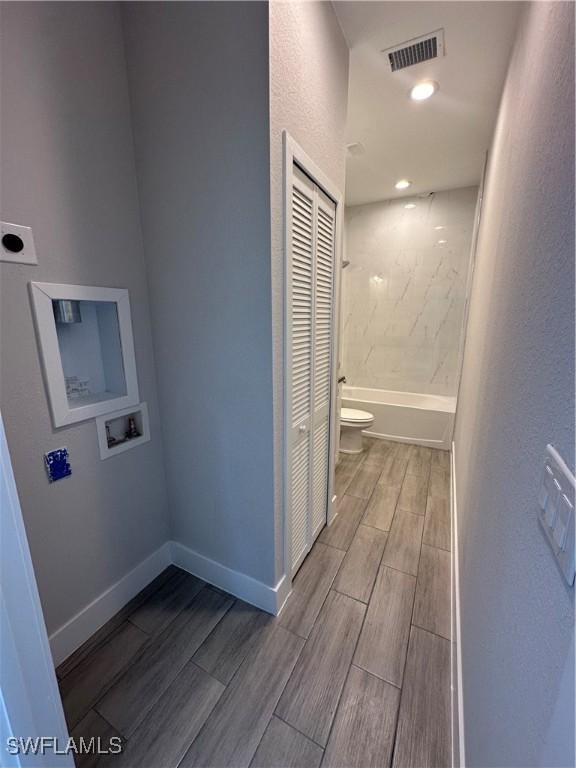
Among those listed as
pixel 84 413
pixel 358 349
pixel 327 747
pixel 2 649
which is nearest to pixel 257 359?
pixel 84 413

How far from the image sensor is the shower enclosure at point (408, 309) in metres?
3.43

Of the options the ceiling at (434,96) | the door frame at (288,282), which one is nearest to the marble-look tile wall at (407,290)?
the ceiling at (434,96)

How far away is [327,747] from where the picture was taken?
104 cm

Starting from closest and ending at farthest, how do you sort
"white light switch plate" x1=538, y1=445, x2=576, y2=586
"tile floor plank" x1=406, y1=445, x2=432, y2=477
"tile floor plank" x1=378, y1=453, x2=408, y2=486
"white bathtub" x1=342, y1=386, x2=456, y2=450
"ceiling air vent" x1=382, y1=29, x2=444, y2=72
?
"white light switch plate" x1=538, y1=445, x2=576, y2=586 < "ceiling air vent" x1=382, y1=29, x2=444, y2=72 < "tile floor plank" x1=378, y1=453, x2=408, y2=486 < "tile floor plank" x1=406, y1=445, x2=432, y2=477 < "white bathtub" x1=342, y1=386, x2=456, y2=450

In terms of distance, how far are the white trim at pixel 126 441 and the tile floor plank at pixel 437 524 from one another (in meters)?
1.83

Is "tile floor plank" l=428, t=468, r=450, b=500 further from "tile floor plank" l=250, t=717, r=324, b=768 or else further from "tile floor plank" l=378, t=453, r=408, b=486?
"tile floor plank" l=250, t=717, r=324, b=768

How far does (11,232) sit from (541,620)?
1680 mm

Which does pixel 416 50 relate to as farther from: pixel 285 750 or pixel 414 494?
pixel 285 750

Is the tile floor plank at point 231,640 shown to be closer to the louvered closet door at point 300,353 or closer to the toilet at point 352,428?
the louvered closet door at point 300,353

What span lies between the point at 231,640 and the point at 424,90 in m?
3.15

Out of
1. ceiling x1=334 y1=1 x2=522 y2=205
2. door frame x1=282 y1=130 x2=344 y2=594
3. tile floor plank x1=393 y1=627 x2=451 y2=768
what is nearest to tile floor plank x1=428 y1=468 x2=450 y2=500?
door frame x1=282 y1=130 x2=344 y2=594

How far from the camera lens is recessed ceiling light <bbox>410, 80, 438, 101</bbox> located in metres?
1.83

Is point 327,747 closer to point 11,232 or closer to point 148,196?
point 11,232

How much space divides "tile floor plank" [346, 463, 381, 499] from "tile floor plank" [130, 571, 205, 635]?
4.35 feet
